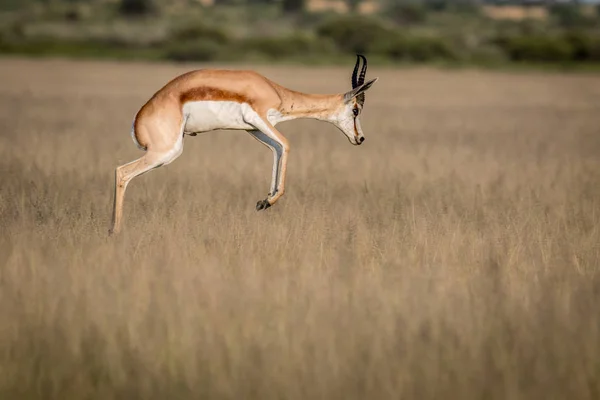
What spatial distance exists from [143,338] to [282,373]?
2.91 ft

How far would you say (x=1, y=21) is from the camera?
279ft

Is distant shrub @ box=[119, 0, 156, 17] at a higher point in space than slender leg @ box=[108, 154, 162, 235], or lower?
higher

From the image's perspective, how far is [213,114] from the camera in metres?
9.38

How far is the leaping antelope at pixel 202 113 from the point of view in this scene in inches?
361

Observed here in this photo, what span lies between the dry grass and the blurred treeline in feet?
143

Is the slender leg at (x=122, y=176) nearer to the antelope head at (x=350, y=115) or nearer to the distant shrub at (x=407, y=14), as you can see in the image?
the antelope head at (x=350, y=115)

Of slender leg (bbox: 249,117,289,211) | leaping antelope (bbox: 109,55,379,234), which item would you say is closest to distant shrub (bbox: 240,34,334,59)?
slender leg (bbox: 249,117,289,211)

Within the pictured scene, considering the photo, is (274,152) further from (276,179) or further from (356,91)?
(356,91)

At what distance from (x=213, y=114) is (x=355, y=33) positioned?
60353mm

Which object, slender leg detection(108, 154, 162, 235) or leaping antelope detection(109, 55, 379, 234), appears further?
leaping antelope detection(109, 55, 379, 234)

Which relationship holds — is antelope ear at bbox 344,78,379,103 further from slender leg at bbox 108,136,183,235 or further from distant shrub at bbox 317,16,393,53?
distant shrub at bbox 317,16,393,53

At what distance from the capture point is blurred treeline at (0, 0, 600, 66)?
5947 cm

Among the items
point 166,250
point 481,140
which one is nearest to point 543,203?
point 166,250

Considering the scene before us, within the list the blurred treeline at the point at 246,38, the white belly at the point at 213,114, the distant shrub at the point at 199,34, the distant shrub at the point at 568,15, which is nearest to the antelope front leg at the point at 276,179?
the white belly at the point at 213,114
